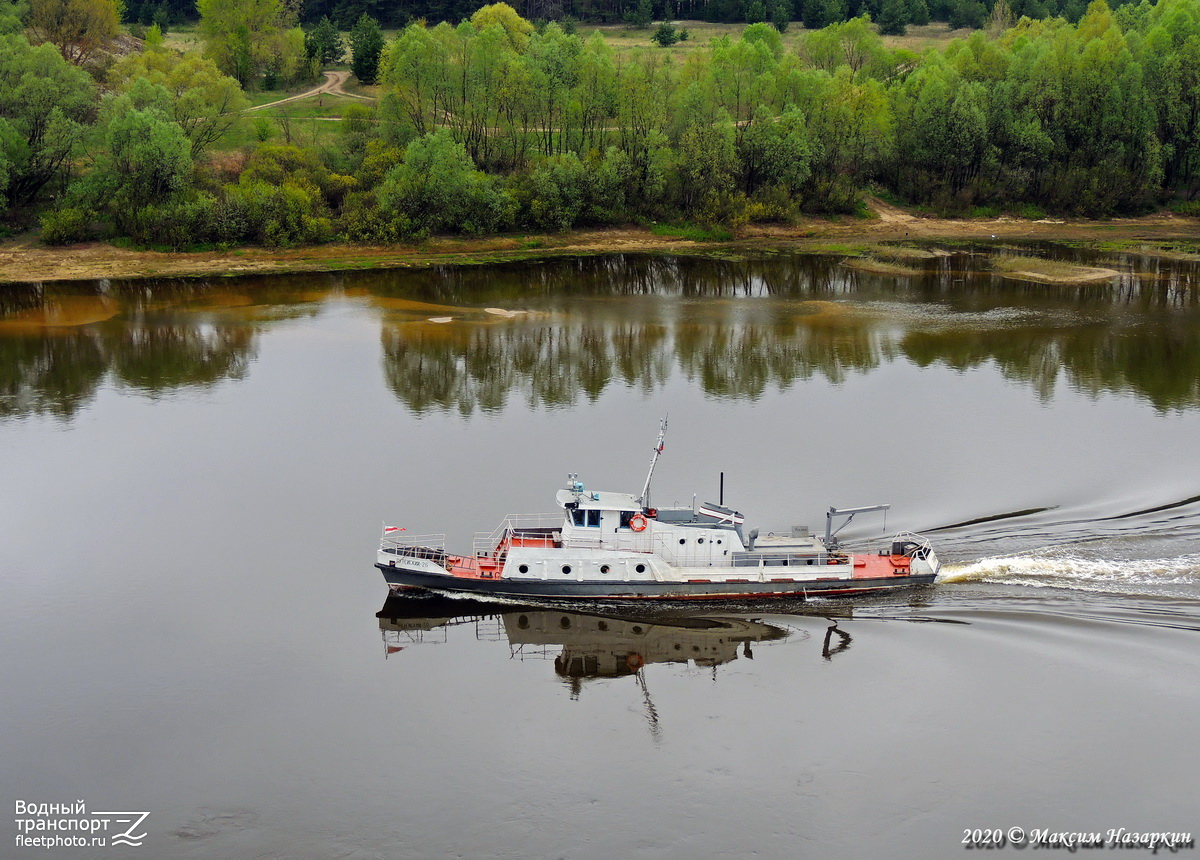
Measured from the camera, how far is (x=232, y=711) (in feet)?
105

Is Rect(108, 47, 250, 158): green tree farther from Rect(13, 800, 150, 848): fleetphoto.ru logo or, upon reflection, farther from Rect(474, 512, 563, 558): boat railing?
Rect(13, 800, 150, 848): fleetphoto.ru logo

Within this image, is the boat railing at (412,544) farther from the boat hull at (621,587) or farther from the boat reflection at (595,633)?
the boat reflection at (595,633)

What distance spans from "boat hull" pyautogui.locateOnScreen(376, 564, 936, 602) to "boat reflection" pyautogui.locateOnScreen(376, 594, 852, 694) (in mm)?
533

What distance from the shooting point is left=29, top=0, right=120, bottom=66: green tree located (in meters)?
108

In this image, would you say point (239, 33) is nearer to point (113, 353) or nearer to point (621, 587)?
point (113, 353)

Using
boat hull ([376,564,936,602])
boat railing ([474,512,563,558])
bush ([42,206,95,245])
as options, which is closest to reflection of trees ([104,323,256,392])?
bush ([42,206,95,245])

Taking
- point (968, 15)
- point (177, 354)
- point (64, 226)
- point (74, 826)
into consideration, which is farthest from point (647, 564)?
point (968, 15)

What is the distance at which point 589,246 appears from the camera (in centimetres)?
9562

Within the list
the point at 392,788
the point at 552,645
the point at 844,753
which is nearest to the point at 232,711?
the point at 392,788

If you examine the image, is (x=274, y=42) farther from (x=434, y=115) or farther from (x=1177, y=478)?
(x=1177, y=478)

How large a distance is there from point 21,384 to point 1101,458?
5412 cm

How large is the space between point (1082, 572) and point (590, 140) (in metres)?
73.9

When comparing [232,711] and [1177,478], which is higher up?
[1177,478]

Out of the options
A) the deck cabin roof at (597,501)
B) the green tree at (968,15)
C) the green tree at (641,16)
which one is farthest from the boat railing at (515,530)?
the green tree at (968,15)
